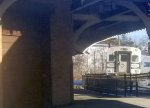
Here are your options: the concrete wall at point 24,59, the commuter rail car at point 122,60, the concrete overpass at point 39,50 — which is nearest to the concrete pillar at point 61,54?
the concrete overpass at point 39,50

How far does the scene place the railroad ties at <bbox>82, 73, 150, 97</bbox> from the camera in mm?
22933

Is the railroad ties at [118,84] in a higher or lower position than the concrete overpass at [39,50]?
lower

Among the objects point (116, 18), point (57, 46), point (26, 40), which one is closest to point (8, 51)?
point (26, 40)

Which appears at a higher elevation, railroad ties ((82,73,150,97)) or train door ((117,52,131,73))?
train door ((117,52,131,73))

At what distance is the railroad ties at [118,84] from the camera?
22.9 meters

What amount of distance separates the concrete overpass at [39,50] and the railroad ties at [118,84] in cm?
538

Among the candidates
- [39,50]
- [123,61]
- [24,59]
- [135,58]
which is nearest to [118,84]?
[123,61]

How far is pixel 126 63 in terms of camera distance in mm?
30484

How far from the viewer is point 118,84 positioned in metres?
25.1

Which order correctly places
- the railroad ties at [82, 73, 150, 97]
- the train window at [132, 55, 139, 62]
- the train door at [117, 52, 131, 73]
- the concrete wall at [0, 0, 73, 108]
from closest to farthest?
the concrete wall at [0, 0, 73, 108] → the railroad ties at [82, 73, 150, 97] → the train door at [117, 52, 131, 73] → the train window at [132, 55, 139, 62]

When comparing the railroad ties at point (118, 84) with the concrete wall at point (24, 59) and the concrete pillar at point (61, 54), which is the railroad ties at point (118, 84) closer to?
the concrete pillar at point (61, 54)

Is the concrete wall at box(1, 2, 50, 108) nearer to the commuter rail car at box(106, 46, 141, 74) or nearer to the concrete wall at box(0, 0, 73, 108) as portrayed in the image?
the concrete wall at box(0, 0, 73, 108)

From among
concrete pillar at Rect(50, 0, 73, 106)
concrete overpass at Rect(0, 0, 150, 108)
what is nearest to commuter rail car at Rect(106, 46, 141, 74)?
concrete overpass at Rect(0, 0, 150, 108)

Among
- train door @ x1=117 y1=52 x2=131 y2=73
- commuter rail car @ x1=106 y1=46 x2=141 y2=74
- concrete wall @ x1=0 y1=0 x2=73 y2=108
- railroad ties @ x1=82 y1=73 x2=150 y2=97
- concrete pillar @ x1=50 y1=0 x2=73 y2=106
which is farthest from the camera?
train door @ x1=117 y1=52 x2=131 y2=73
